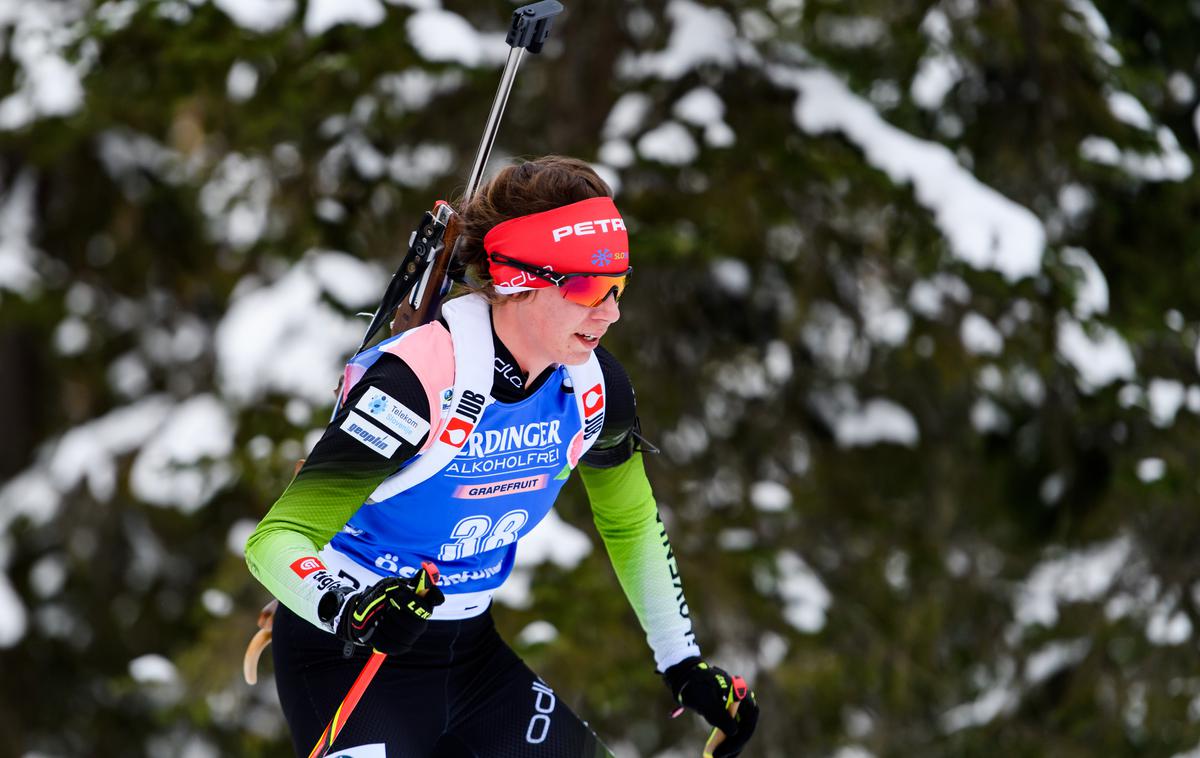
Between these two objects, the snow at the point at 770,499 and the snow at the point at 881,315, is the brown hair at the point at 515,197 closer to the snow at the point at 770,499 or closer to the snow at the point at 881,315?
the snow at the point at 770,499

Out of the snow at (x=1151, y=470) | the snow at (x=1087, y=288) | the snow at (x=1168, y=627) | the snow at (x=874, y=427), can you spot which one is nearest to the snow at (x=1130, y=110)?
the snow at (x=1087, y=288)

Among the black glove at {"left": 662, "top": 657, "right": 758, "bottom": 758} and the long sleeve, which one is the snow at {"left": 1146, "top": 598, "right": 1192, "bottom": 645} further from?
the long sleeve

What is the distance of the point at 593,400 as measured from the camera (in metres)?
3.05

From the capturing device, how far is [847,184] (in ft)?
21.2

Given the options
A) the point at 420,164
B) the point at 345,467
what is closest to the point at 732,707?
the point at 345,467

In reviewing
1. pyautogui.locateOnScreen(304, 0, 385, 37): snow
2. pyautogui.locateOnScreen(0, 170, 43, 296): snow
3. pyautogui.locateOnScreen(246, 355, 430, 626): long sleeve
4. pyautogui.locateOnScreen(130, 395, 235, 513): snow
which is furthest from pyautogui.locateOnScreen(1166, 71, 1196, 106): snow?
pyautogui.locateOnScreen(0, 170, 43, 296): snow

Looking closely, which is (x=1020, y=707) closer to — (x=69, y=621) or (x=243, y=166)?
(x=243, y=166)

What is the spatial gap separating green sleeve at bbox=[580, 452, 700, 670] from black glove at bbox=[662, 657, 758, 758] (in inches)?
3.0

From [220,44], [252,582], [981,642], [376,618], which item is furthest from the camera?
[981,642]

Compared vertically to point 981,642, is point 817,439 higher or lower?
higher

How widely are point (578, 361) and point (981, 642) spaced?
6.31 meters

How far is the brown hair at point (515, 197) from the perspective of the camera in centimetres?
302

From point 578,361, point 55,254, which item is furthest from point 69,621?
point 578,361

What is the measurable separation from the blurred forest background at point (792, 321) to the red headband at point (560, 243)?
267 centimetres
